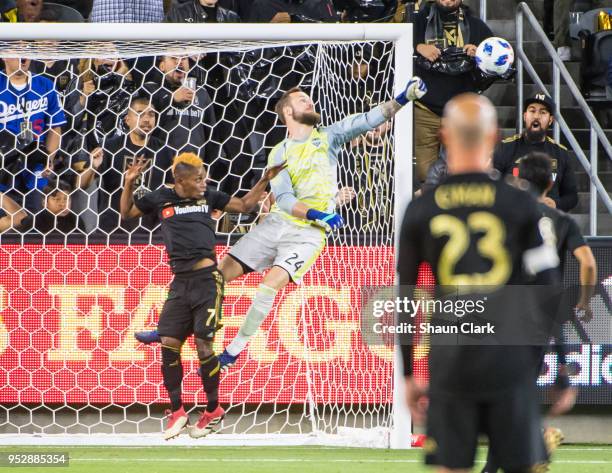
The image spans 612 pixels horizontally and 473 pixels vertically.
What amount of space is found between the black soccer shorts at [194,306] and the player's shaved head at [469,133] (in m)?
4.04

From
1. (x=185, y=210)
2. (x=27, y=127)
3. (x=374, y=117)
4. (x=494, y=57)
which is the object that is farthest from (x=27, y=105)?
(x=494, y=57)

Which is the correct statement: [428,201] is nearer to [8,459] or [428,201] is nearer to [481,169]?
[481,169]

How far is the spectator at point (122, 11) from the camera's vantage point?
9992mm

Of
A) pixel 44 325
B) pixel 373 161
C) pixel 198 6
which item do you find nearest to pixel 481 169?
pixel 373 161

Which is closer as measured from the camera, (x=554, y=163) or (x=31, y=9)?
(x=554, y=163)

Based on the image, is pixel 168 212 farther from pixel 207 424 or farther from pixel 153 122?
pixel 207 424

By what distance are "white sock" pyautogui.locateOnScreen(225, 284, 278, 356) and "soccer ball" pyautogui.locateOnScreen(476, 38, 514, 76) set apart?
2.51m

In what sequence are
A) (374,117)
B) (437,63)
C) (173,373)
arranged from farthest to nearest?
(437,63) < (173,373) < (374,117)

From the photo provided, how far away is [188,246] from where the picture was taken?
790cm

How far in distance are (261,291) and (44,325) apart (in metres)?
1.68

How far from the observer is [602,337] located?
8.98 meters

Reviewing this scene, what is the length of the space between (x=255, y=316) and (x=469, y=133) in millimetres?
4533

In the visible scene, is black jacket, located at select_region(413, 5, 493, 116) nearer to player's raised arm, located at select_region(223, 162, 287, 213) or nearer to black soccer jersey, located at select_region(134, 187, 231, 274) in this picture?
player's raised arm, located at select_region(223, 162, 287, 213)

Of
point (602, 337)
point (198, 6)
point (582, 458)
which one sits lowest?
point (582, 458)
